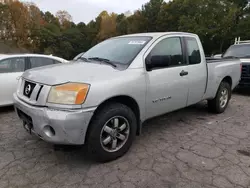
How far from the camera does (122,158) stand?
3.08m

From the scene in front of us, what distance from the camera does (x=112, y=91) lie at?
2.76 meters

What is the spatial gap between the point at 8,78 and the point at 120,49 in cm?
296

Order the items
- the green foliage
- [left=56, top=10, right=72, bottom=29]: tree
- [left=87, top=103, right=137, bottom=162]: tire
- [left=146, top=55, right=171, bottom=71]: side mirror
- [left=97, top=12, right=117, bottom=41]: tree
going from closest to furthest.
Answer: [left=87, top=103, right=137, bottom=162]: tire, [left=146, top=55, right=171, bottom=71]: side mirror, the green foliage, [left=97, top=12, right=117, bottom=41]: tree, [left=56, top=10, right=72, bottom=29]: tree

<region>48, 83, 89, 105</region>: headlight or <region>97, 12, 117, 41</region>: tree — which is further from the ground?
<region>97, 12, 117, 41</region>: tree

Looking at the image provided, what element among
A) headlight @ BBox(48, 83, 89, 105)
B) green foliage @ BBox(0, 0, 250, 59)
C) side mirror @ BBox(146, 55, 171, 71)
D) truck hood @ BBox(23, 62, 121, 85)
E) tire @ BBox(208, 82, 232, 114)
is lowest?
tire @ BBox(208, 82, 232, 114)

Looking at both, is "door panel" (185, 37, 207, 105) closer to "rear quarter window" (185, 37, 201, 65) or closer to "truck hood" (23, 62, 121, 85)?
"rear quarter window" (185, 37, 201, 65)

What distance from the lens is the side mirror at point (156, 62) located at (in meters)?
3.26

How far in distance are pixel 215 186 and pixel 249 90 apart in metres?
6.62

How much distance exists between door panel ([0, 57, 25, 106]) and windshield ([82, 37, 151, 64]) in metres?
2.22

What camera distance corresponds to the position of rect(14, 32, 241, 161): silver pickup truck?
2541 millimetres

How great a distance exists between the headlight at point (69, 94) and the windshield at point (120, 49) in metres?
0.91

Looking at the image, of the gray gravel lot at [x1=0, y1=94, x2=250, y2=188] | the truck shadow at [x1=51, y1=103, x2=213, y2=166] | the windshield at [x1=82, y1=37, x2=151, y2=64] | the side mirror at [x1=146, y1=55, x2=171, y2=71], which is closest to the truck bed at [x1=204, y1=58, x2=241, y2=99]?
the truck shadow at [x1=51, y1=103, x2=213, y2=166]

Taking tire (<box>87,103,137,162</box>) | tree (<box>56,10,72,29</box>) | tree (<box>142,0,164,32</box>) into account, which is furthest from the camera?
tree (<box>56,10,72,29</box>)

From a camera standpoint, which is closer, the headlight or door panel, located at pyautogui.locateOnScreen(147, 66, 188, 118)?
the headlight
